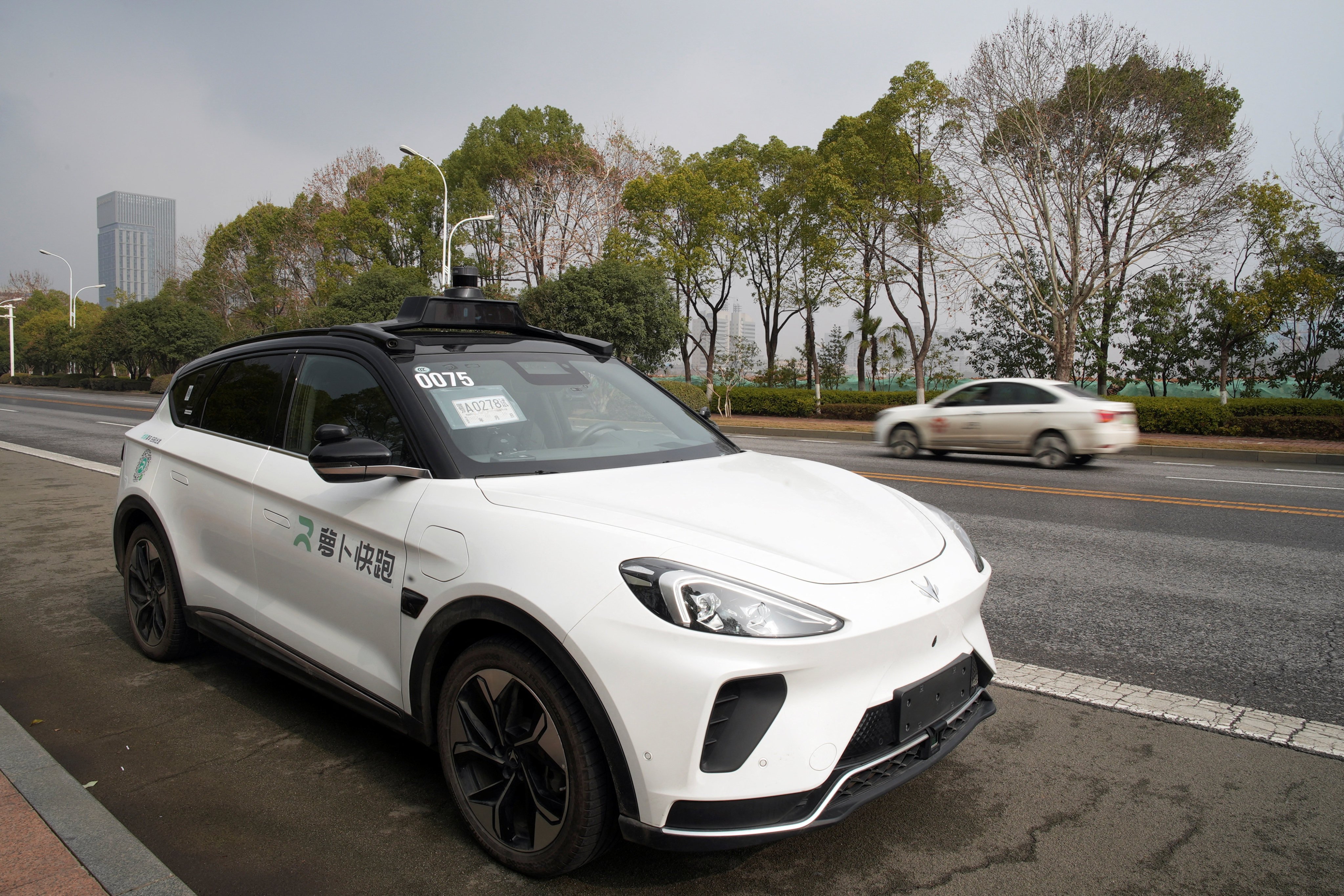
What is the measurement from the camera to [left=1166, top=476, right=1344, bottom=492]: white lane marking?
35.1 ft

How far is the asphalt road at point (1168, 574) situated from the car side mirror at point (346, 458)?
10.4ft

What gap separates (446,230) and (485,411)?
29707mm

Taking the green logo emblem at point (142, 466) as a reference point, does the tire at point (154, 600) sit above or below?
below

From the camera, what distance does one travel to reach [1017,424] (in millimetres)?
13836

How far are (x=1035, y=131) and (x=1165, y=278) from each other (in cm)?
1627

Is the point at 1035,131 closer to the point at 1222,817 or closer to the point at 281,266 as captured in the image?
the point at 1222,817

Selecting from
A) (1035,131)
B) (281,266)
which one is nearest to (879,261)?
(1035,131)

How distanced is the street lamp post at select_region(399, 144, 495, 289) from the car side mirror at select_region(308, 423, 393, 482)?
15.7 m

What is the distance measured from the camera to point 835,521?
2.60 m

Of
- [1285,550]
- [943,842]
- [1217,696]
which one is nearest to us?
[943,842]

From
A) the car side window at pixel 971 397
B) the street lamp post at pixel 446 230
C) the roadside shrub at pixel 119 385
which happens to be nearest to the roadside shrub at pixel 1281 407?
the car side window at pixel 971 397

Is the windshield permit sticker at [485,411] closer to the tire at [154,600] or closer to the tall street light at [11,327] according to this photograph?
the tire at [154,600]

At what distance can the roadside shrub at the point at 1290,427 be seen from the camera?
19281 millimetres

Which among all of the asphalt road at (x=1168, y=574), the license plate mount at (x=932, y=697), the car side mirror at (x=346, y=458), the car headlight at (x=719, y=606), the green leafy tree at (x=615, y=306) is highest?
the green leafy tree at (x=615, y=306)
